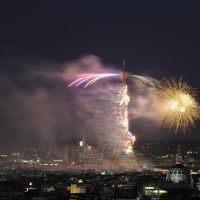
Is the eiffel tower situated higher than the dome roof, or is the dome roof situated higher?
the eiffel tower

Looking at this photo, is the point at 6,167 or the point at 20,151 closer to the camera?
the point at 6,167

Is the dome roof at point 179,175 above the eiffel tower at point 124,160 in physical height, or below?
below

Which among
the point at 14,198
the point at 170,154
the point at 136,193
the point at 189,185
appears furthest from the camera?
the point at 170,154

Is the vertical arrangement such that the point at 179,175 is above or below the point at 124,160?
below

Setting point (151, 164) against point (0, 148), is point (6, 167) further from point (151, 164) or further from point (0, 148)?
point (151, 164)

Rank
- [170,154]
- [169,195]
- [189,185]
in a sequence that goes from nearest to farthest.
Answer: [169,195] < [189,185] < [170,154]

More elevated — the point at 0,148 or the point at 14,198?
the point at 0,148

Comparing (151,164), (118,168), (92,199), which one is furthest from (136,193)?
(151,164)

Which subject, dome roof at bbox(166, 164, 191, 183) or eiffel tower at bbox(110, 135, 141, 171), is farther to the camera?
eiffel tower at bbox(110, 135, 141, 171)

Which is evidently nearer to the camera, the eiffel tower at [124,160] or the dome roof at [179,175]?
the dome roof at [179,175]

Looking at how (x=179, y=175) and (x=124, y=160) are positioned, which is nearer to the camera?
(x=179, y=175)
